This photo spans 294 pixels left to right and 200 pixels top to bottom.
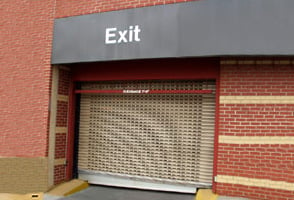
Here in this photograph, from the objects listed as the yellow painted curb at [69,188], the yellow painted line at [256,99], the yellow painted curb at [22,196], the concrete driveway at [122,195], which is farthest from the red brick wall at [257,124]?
the yellow painted curb at [22,196]

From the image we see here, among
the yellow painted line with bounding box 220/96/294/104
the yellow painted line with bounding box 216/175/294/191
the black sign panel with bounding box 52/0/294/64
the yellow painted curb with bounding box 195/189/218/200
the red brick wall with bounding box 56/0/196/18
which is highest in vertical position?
the red brick wall with bounding box 56/0/196/18

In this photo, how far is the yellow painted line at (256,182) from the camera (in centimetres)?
508

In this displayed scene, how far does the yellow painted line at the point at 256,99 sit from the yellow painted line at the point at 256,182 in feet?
4.61

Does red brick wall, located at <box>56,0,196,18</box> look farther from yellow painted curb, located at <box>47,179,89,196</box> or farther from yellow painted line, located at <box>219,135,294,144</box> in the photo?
yellow painted curb, located at <box>47,179,89,196</box>

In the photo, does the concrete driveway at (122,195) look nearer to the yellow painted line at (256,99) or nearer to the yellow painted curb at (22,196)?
the yellow painted curb at (22,196)

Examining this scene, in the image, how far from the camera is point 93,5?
6316 millimetres

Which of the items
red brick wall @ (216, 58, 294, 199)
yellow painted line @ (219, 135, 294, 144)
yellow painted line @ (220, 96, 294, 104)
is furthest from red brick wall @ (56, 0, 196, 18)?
yellow painted line @ (219, 135, 294, 144)

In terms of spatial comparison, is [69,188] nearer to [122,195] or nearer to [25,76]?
[122,195]

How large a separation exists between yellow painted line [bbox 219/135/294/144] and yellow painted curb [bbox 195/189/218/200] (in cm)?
105

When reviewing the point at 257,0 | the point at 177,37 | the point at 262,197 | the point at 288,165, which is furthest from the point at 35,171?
the point at 257,0

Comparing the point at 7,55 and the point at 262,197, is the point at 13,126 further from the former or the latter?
the point at 262,197

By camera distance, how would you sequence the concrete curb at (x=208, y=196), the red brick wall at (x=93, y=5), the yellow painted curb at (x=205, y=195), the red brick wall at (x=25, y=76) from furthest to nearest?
the red brick wall at (x=25, y=76)
the red brick wall at (x=93, y=5)
the yellow painted curb at (x=205, y=195)
the concrete curb at (x=208, y=196)

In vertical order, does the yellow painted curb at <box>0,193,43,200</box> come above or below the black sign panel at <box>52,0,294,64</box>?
below

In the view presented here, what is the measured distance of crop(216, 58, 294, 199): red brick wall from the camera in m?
5.16
